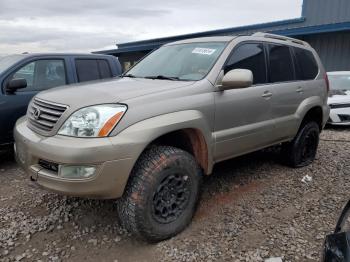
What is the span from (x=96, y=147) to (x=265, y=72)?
2452 mm

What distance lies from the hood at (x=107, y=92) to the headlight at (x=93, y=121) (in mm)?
68

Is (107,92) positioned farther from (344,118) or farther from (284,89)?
(344,118)

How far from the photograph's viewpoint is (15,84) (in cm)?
478

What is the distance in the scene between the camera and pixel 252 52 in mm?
3980

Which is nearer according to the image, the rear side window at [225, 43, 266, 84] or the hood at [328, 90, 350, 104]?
the rear side window at [225, 43, 266, 84]

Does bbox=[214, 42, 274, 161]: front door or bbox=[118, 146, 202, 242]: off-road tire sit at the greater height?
bbox=[214, 42, 274, 161]: front door

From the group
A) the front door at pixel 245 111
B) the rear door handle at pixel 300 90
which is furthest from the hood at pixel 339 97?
the front door at pixel 245 111

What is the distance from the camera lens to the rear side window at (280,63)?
4.23 metres

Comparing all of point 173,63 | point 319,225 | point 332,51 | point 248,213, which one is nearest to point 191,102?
point 173,63

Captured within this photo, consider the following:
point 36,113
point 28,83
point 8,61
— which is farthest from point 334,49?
point 36,113

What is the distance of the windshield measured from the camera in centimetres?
505

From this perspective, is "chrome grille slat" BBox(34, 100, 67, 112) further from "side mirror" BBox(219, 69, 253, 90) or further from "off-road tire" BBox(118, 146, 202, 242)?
"side mirror" BBox(219, 69, 253, 90)

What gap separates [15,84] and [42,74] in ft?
2.02

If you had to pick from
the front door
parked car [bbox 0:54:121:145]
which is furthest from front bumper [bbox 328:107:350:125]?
parked car [bbox 0:54:121:145]
